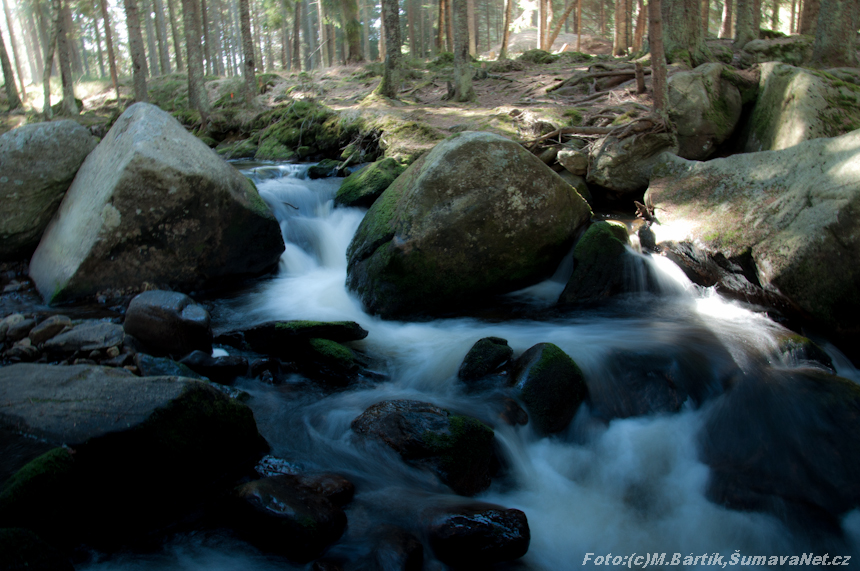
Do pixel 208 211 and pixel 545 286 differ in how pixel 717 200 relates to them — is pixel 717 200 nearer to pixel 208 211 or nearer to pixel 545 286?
pixel 545 286

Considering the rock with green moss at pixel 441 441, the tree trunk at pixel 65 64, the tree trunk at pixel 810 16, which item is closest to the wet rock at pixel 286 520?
the rock with green moss at pixel 441 441

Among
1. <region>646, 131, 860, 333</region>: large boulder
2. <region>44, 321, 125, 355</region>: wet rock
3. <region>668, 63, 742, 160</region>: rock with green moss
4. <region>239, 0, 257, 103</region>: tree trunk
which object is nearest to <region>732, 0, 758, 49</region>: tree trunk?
<region>668, 63, 742, 160</region>: rock with green moss

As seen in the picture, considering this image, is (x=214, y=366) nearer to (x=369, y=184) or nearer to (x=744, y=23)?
(x=369, y=184)

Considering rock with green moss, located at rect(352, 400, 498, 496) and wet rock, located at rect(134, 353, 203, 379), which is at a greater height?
wet rock, located at rect(134, 353, 203, 379)

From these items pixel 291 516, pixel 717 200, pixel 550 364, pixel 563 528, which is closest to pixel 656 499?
pixel 563 528

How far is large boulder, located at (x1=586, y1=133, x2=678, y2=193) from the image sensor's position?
827cm

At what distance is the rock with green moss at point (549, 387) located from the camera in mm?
4402

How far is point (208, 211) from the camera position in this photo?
667cm

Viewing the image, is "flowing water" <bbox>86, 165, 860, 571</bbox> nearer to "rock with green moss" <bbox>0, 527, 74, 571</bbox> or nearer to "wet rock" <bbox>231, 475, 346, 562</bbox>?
"wet rock" <bbox>231, 475, 346, 562</bbox>

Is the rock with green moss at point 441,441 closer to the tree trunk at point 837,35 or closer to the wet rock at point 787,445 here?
the wet rock at point 787,445

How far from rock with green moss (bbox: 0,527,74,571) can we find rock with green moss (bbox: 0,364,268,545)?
386 millimetres

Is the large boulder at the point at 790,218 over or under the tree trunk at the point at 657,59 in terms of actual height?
under

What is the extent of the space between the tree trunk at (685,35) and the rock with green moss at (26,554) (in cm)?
1412

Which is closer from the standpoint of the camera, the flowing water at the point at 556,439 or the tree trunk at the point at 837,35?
the flowing water at the point at 556,439
